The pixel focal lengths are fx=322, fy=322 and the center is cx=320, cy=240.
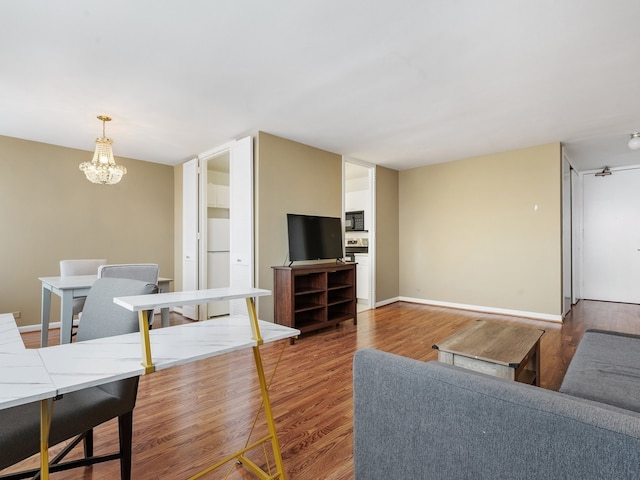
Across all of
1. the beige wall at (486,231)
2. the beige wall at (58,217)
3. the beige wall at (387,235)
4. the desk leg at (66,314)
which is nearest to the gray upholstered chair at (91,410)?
the desk leg at (66,314)

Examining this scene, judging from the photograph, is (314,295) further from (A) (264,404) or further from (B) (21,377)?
(B) (21,377)

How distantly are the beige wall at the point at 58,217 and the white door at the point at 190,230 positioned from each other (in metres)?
0.52

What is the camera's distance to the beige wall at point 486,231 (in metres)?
4.48

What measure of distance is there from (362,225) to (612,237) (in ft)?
14.7

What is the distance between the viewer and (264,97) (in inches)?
117

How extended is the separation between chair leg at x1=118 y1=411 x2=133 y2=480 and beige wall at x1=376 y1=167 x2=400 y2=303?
4.53 metres

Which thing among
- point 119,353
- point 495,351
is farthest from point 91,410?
point 495,351

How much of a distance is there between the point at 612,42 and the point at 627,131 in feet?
8.01

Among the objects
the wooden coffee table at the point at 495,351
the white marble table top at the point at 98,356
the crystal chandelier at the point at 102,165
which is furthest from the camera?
the crystal chandelier at the point at 102,165

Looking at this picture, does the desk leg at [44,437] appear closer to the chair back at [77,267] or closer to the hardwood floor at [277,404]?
the hardwood floor at [277,404]

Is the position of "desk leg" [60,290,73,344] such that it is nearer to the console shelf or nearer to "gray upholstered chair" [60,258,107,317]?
"gray upholstered chair" [60,258,107,317]

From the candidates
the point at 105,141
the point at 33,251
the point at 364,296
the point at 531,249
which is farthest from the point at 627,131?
the point at 33,251

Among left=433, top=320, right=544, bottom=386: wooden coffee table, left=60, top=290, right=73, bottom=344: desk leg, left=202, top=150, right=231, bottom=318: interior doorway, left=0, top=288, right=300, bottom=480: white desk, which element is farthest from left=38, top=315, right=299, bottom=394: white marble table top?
left=202, top=150, right=231, bottom=318: interior doorway

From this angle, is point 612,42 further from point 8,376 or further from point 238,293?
point 8,376
